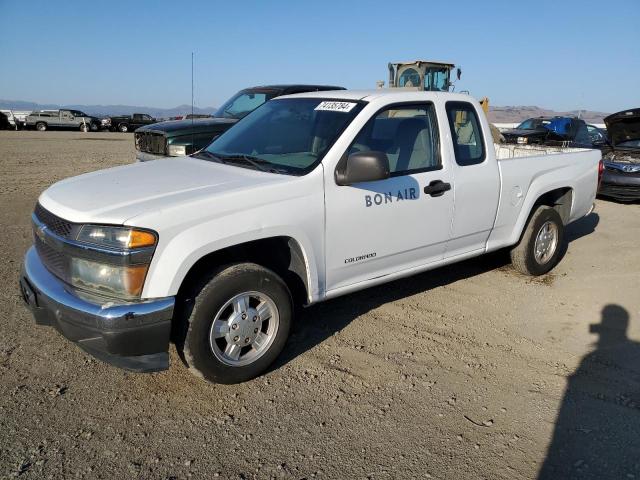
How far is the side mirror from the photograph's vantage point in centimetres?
343

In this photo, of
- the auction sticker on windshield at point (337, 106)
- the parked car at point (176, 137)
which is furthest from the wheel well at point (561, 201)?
the parked car at point (176, 137)

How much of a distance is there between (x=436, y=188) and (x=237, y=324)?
1884 mm

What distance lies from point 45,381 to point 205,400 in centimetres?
105

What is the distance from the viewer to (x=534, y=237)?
5.44 meters

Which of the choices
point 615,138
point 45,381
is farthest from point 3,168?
point 615,138

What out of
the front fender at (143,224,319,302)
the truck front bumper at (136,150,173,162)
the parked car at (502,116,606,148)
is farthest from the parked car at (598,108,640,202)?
the front fender at (143,224,319,302)

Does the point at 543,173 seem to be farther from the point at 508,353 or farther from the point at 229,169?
the point at 229,169

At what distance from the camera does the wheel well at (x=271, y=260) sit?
3.31 m

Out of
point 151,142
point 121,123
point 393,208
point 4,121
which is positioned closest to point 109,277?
point 393,208

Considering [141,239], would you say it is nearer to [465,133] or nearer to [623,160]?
[465,133]

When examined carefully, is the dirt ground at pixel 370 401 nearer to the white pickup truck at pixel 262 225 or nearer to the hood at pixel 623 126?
the white pickup truck at pixel 262 225

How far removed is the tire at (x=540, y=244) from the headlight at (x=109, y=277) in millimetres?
3928

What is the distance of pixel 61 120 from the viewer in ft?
122

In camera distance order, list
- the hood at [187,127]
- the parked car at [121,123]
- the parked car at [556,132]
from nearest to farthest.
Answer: the hood at [187,127] → the parked car at [556,132] → the parked car at [121,123]
